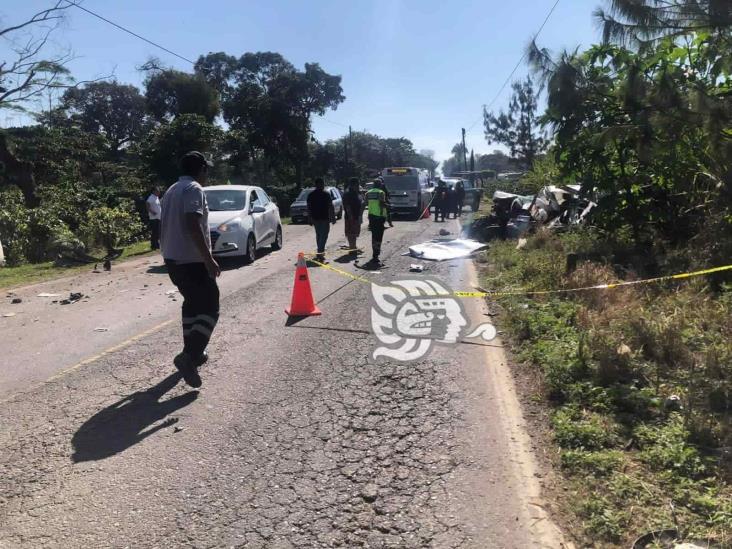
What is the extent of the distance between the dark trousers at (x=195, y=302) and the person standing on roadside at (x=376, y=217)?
712cm

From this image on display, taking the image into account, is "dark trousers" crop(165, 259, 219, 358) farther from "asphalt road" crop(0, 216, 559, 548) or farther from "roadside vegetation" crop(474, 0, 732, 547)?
"roadside vegetation" crop(474, 0, 732, 547)

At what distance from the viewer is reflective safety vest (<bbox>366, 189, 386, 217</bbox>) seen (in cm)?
1243

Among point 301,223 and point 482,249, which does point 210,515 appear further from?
point 301,223

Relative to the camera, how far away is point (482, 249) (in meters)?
14.6

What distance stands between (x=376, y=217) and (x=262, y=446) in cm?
874

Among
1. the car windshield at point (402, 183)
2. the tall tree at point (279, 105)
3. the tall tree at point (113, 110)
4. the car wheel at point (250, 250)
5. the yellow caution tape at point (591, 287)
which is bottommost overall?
the yellow caution tape at point (591, 287)

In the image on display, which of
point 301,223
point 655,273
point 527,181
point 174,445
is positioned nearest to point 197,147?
point 301,223

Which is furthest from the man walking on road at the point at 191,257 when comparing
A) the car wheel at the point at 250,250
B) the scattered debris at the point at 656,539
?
the car wheel at the point at 250,250

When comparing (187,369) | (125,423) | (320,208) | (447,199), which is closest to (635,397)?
(187,369)

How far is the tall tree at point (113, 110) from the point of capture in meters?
60.9

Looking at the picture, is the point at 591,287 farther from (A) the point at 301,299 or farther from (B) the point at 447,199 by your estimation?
(B) the point at 447,199

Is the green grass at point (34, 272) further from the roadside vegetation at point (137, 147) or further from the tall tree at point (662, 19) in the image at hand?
the tall tree at point (662, 19)

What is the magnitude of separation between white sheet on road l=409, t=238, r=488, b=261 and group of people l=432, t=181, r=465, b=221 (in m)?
7.86

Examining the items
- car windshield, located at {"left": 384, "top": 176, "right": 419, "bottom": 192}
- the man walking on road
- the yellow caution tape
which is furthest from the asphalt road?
car windshield, located at {"left": 384, "top": 176, "right": 419, "bottom": 192}
